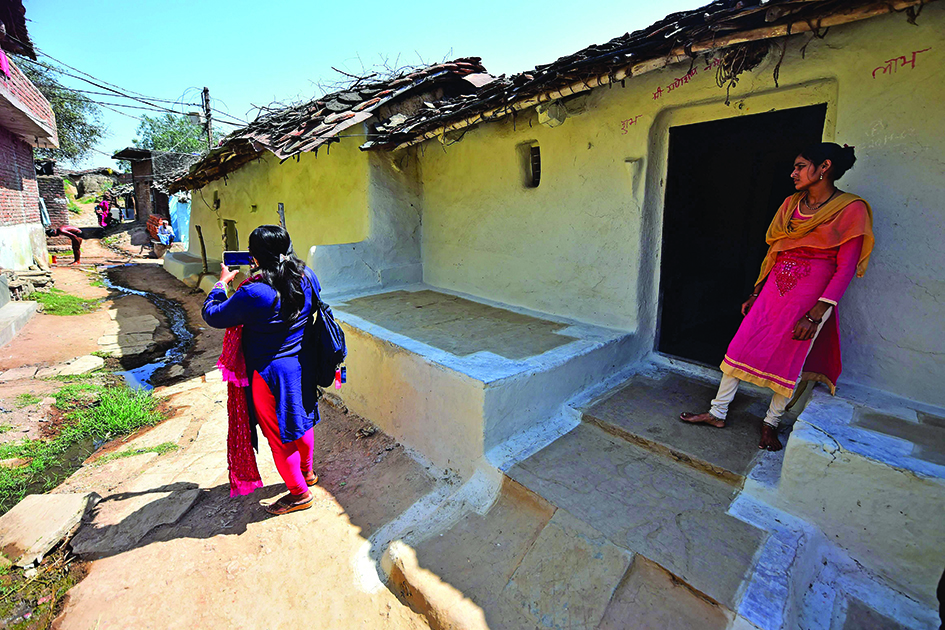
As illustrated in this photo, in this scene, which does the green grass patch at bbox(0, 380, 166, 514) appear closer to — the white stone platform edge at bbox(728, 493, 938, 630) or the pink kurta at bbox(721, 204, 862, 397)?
the white stone platform edge at bbox(728, 493, 938, 630)

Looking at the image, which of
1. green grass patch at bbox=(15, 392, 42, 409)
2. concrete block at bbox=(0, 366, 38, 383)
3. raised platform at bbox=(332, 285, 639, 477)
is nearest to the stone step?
raised platform at bbox=(332, 285, 639, 477)

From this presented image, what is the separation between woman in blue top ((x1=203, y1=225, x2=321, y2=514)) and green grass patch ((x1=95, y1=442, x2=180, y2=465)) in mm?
1720

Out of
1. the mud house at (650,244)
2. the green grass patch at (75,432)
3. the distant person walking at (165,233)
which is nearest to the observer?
the mud house at (650,244)

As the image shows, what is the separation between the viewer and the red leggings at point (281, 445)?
2.95 metres

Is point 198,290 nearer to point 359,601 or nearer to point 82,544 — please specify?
point 82,544

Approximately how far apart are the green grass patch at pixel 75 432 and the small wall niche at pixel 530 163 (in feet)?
16.1

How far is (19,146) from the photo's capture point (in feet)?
43.3

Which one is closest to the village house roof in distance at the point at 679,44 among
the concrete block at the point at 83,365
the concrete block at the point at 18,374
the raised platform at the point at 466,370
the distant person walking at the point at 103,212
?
the raised platform at the point at 466,370

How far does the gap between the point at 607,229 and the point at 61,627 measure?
461cm

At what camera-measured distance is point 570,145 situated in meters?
4.32

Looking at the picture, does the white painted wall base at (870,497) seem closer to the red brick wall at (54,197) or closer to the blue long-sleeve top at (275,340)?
the blue long-sleeve top at (275,340)

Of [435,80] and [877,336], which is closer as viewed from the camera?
[877,336]

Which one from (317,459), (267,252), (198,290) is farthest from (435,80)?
(198,290)

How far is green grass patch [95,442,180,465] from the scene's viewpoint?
4.11 metres
